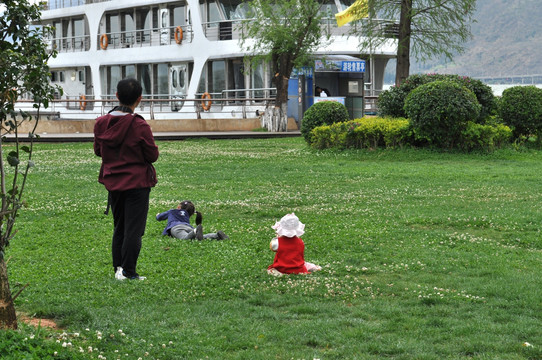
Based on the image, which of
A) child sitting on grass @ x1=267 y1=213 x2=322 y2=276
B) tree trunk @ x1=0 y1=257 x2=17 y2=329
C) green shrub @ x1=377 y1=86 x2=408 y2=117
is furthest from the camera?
green shrub @ x1=377 y1=86 x2=408 y2=117

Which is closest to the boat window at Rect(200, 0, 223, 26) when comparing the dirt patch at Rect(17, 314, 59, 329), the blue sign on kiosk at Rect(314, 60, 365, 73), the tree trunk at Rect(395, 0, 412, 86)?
the blue sign on kiosk at Rect(314, 60, 365, 73)

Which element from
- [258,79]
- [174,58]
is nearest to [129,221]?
[258,79]

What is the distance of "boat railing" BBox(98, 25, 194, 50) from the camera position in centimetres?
4069

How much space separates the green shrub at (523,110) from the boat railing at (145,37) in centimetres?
2185

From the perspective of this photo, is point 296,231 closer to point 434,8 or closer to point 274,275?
point 274,275

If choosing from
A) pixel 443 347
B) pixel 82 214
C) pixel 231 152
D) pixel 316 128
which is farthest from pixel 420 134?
pixel 443 347

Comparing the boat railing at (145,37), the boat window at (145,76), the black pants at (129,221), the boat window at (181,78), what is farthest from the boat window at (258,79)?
the black pants at (129,221)

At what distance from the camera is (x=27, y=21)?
205 inches

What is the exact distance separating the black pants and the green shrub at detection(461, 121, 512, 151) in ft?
47.1

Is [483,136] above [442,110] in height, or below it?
below

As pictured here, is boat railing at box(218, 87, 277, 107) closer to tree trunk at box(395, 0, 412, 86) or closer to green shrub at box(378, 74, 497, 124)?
tree trunk at box(395, 0, 412, 86)

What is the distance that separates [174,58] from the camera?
135ft

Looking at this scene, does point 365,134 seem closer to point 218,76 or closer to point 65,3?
point 218,76

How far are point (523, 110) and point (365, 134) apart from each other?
4.47 metres
